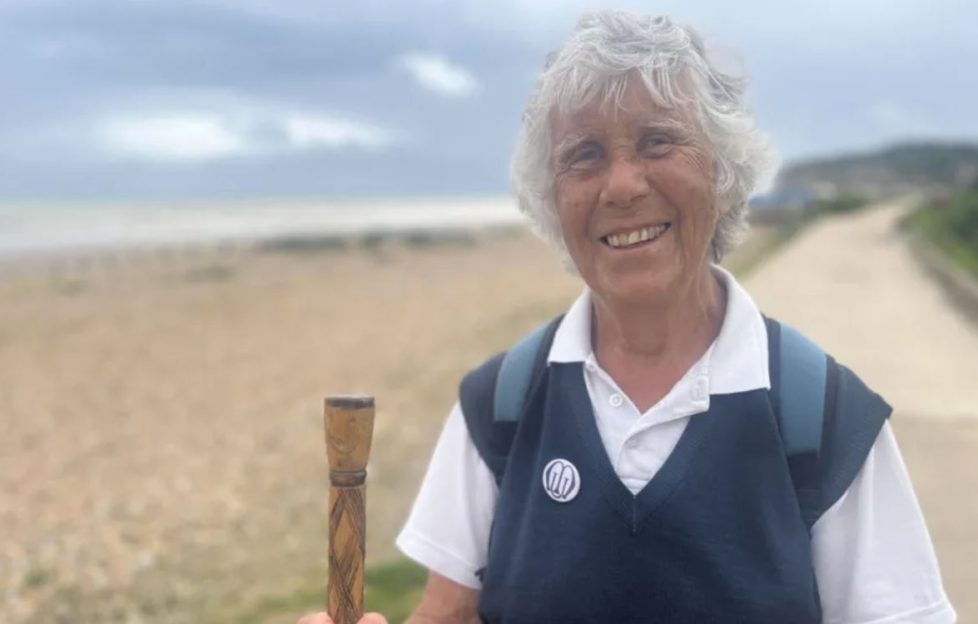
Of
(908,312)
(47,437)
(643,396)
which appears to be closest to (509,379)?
(643,396)

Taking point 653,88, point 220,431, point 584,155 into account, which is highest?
point 653,88

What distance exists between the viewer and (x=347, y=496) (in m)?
1.92

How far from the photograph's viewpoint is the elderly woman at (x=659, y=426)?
1.87 meters

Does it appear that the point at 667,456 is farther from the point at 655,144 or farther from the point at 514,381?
the point at 655,144

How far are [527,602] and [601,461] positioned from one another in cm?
29

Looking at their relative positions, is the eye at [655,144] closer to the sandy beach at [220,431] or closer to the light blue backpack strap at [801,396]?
the light blue backpack strap at [801,396]

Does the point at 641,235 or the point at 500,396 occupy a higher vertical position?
the point at 641,235

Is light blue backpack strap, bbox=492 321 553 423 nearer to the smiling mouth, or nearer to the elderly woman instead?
the elderly woman

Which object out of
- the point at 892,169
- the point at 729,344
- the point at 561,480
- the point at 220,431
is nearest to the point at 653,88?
the point at 729,344

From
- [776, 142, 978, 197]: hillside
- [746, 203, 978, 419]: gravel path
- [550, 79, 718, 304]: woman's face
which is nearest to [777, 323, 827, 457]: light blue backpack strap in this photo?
[550, 79, 718, 304]: woman's face

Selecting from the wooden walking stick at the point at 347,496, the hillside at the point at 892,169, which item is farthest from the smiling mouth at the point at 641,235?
the hillside at the point at 892,169

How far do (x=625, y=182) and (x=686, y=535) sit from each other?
60 cm

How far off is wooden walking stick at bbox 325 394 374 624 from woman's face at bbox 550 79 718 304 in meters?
0.49

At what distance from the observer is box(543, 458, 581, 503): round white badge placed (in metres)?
1.96
